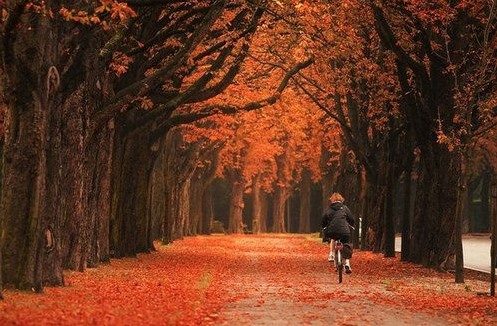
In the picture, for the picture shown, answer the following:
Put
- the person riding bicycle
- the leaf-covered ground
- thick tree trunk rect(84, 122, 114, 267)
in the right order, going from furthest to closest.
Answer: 1. thick tree trunk rect(84, 122, 114, 267)
2. the person riding bicycle
3. the leaf-covered ground

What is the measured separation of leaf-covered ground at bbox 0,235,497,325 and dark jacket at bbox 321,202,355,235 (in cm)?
119

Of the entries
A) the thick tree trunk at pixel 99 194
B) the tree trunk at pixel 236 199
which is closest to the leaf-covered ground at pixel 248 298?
the thick tree trunk at pixel 99 194

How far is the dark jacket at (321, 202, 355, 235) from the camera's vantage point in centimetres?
2294

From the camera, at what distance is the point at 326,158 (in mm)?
65062

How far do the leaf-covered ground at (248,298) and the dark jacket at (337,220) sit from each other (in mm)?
1187

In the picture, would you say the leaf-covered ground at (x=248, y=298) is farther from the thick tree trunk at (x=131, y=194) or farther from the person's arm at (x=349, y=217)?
the thick tree trunk at (x=131, y=194)

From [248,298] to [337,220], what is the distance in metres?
5.96

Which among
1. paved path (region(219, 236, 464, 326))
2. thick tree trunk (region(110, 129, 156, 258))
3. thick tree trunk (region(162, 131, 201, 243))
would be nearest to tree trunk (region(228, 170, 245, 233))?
thick tree trunk (region(162, 131, 201, 243))

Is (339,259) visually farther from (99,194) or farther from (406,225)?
(406,225)

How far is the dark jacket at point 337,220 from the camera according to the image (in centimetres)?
2294

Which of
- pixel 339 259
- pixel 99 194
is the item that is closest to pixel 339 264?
pixel 339 259

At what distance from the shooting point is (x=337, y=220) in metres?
23.1

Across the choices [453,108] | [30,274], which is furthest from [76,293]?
[453,108]

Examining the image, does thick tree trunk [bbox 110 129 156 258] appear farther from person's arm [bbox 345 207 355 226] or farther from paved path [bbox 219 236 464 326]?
person's arm [bbox 345 207 355 226]
